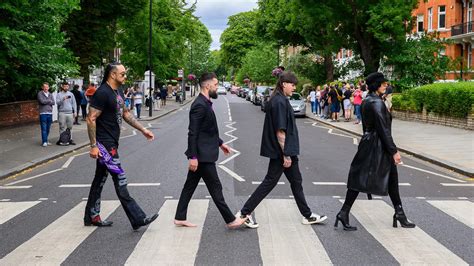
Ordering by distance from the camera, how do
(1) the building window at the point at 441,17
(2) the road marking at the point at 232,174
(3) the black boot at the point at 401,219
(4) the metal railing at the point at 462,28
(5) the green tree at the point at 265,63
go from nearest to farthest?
(3) the black boot at the point at 401,219 → (2) the road marking at the point at 232,174 → (4) the metal railing at the point at 462,28 → (1) the building window at the point at 441,17 → (5) the green tree at the point at 265,63

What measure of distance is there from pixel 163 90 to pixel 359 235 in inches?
1631

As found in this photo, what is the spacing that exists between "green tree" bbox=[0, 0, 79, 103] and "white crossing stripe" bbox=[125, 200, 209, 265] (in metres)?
9.88

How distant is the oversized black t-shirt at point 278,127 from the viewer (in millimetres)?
6391

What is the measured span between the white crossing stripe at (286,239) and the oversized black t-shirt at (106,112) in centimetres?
198

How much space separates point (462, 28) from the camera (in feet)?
134

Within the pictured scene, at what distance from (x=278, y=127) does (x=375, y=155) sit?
112 centimetres

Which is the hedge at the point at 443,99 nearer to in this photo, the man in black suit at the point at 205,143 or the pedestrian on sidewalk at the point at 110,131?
the man in black suit at the point at 205,143

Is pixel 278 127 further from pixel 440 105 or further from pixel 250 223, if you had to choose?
pixel 440 105

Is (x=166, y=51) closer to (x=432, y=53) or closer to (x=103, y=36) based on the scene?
(x=103, y=36)

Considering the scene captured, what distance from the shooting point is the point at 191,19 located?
5106 centimetres

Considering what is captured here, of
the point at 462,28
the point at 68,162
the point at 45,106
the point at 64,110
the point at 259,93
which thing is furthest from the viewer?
the point at 259,93

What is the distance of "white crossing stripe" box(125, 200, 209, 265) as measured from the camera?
17.5 feet

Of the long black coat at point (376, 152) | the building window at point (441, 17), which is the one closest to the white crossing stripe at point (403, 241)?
the long black coat at point (376, 152)

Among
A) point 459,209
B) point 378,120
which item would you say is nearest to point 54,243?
point 378,120
